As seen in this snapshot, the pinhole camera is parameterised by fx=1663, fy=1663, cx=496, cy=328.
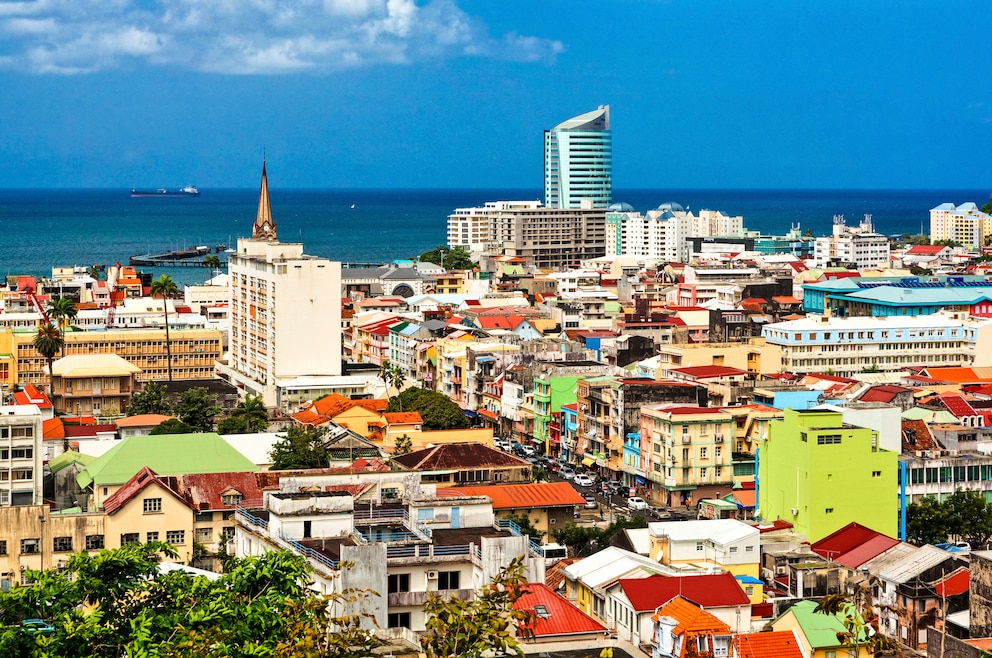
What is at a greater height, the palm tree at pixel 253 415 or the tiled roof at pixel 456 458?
the palm tree at pixel 253 415

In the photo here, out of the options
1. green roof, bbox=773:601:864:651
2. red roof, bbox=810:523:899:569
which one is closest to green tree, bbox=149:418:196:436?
red roof, bbox=810:523:899:569

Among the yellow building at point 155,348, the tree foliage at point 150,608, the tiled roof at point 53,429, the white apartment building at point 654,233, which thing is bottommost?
the tree foliage at point 150,608

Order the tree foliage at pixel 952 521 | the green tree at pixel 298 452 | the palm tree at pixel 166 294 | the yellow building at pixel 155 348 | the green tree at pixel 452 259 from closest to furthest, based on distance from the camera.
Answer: the tree foliage at pixel 952 521, the green tree at pixel 298 452, the yellow building at pixel 155 348, the palm tree at pixel 166 294, the green tree at pixel 452 259

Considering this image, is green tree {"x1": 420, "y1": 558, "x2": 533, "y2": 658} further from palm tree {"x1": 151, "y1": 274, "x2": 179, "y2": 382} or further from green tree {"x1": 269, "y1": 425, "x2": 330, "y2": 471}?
palm tree {"x1": 151, "y1": 274, "x2": 179, "y2": 382}

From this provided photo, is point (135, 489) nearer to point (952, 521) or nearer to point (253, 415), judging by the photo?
point (253, 415)

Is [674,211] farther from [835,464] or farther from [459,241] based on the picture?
[835,464]

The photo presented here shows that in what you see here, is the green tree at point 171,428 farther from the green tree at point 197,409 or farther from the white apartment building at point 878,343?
the white apartment building at point 878,343

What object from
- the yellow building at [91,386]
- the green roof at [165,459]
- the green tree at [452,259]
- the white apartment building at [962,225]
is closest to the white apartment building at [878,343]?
the yellow building at [91,386]
